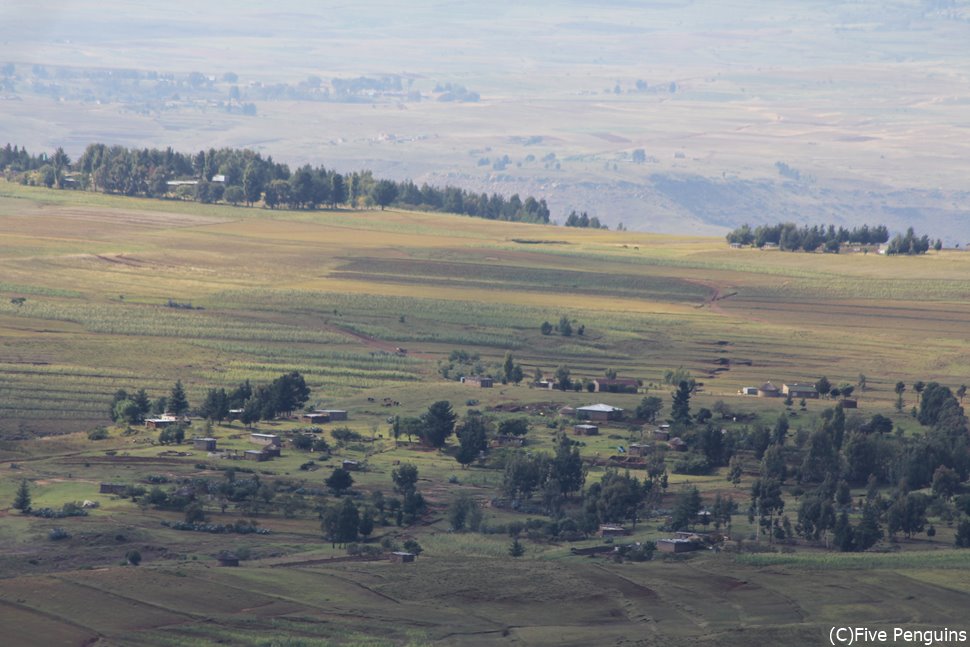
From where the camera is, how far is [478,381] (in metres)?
126

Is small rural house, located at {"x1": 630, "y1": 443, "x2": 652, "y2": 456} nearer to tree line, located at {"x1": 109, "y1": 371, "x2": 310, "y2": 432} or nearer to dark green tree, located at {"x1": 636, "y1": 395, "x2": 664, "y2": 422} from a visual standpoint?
dark green tree, located at {"x1": 636, "y1": 395, "x2": 664, "y2": 422}

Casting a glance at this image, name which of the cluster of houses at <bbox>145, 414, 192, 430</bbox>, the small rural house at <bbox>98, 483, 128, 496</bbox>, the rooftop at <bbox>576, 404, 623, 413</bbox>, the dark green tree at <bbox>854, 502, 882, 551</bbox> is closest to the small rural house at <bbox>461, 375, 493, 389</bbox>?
the rooftop at <bbox>576, 404, 623, 413</bbox>

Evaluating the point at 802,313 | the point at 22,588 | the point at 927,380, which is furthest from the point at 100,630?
the point at 802,313

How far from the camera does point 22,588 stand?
69.9 meters

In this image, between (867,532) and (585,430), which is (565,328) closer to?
(585,430)

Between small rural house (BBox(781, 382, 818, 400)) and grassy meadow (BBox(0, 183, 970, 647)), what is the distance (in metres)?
4.24

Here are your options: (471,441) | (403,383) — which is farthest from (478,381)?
(471,441)

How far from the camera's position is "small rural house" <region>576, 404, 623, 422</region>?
113812 millimetres

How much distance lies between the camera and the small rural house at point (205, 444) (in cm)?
10262

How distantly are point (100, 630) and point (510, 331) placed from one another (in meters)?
81.1

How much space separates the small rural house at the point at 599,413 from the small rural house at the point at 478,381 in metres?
11.3

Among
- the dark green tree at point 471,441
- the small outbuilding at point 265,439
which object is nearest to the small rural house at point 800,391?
the dark green tree at point 471,441

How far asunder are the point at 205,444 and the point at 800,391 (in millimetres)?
41618

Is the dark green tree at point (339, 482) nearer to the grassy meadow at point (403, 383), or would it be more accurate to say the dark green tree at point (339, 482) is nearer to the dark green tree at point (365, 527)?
the grassy meadow at point (403, 383)
